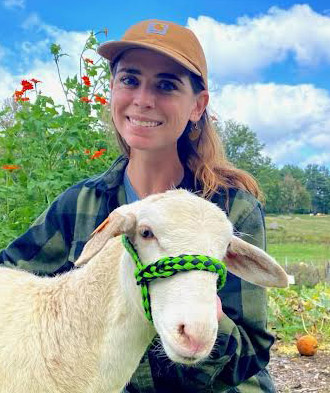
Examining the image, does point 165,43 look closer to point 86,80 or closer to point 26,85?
point 26,85

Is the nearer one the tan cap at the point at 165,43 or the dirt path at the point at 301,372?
the tan cap at the point at 165,43

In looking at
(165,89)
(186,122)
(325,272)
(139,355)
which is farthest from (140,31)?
(325,272)

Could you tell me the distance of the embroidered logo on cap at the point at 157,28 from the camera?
142 inches

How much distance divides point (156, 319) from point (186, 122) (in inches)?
63.0

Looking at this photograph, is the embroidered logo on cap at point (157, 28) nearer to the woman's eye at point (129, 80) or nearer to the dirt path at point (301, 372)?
the woman's eye at point (129, 80)

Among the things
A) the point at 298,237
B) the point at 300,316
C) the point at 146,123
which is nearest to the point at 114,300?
the point at 146,123

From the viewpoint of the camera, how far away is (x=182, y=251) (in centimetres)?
245

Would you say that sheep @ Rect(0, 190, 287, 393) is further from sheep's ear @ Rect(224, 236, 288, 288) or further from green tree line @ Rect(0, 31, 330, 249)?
green tree line @ Rect(0, 31, 330, 249)

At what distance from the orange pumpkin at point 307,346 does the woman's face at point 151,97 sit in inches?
165

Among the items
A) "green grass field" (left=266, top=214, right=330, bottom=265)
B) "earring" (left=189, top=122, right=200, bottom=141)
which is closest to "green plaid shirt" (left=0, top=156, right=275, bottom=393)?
"earring" (left=189, top=122, right=200, bottom=141)

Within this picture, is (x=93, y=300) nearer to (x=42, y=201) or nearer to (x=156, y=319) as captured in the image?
(x=156, y=319)

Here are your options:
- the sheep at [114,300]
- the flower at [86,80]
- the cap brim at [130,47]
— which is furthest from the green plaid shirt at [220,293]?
the flower at [86,80]

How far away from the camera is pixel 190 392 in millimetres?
3438

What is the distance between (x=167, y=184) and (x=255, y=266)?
115cm
